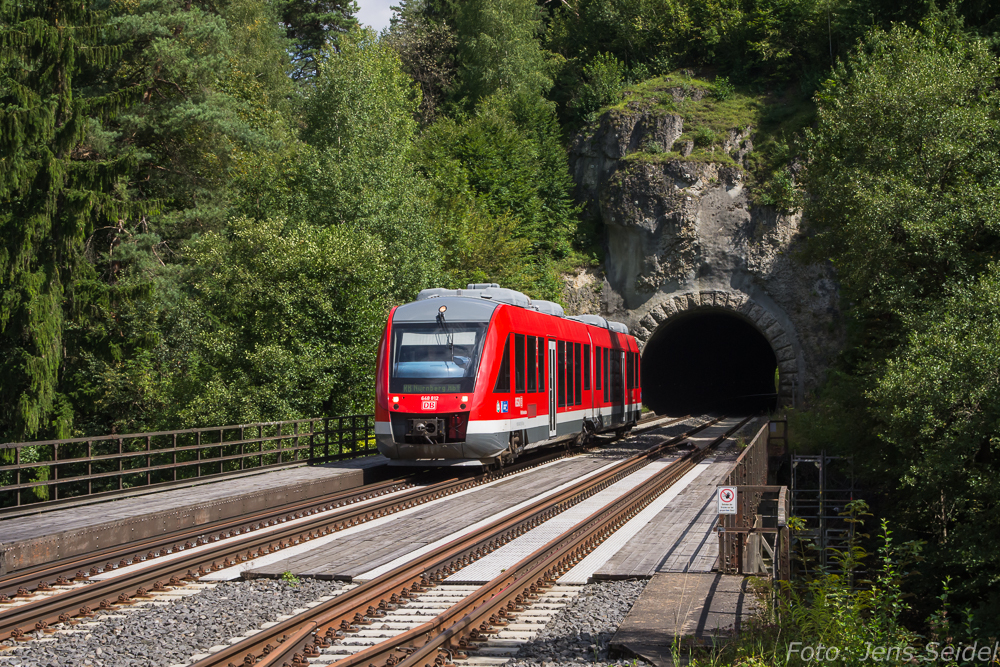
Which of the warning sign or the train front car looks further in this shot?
the train front car

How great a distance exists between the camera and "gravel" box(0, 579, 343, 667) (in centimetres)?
648

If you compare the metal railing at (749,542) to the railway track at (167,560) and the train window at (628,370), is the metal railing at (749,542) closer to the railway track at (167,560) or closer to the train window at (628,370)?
the railway track at (167,560)

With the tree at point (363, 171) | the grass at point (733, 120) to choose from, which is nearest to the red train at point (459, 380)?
the tree at point (363, 171)

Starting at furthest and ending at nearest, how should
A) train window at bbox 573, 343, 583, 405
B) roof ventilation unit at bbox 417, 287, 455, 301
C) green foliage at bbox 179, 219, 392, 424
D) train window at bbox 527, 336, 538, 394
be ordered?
1. green foliage at bbox 179, 219, 392, 424
2. train window at bbox 573, 343, 583, 405
3. roof ventilation unit at bbox 417, 287, 455, 301
4. train window at bbox 527, 336, 538, 394

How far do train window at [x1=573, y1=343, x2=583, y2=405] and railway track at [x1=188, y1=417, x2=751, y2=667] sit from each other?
9.52m

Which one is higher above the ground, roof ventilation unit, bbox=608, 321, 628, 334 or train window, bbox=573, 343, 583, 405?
roof ventilation unit, bbox=608, 321, 628, 334

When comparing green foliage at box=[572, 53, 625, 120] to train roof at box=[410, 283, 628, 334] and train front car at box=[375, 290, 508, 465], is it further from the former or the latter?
train front car at box=[375, 290, 508, 465]

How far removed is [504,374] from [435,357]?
1.48 meters

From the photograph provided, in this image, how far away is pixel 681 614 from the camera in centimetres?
711

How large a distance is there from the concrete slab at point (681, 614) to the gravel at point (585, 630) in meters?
0.16

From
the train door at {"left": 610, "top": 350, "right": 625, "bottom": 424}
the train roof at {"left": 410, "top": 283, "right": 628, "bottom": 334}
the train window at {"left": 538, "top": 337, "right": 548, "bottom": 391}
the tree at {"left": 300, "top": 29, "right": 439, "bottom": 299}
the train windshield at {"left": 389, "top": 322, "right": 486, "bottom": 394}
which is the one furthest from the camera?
the tree at {"left": 300, "top": 29, "right": 439, "bottom": 299}

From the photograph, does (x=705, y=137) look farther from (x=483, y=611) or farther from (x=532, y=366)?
(x=483, y=611)

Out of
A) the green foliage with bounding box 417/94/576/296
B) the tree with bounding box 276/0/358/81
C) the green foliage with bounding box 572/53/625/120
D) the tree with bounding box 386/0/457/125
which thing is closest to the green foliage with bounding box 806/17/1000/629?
the green foliage with bounding box 417/94/576/296

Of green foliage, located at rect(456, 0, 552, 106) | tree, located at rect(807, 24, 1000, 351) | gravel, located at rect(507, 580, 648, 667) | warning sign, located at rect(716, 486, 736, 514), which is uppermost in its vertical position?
green foliage, located at rect(456, 0, 552, 106)
